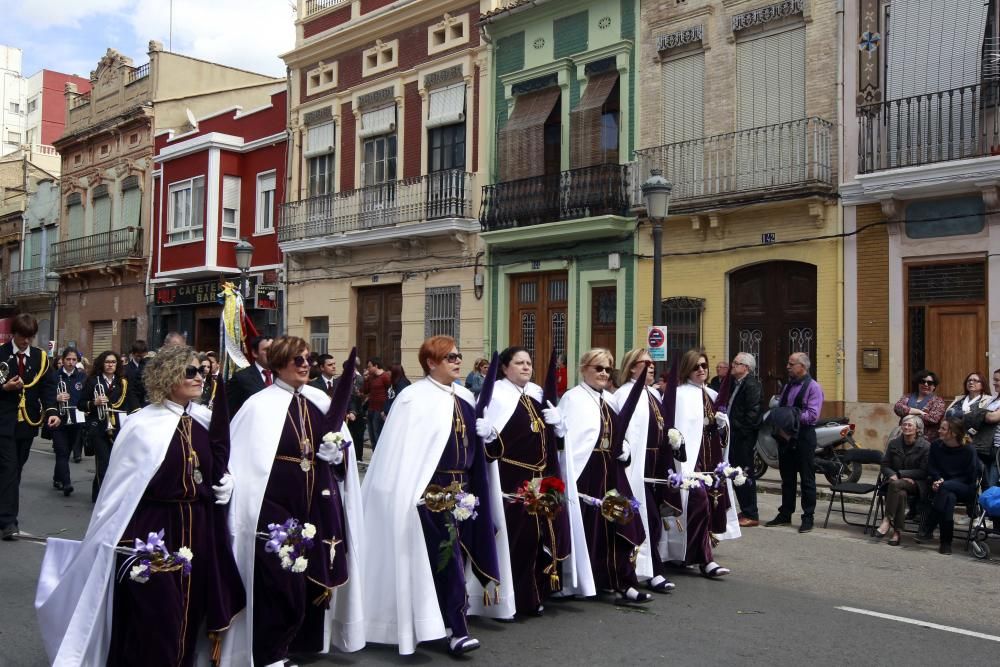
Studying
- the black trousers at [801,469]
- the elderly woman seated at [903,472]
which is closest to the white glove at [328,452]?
the black trousers at [801,469]

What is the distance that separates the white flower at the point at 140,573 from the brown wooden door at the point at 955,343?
41.1 ft

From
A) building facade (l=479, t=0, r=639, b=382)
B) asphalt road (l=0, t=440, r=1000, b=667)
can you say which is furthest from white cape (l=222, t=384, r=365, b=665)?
building facade (l=479, t=0, r=639, b=382)

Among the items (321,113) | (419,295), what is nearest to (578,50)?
(419,295)

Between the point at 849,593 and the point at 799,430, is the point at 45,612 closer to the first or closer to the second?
the point at 849,593

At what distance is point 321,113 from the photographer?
24969 mm

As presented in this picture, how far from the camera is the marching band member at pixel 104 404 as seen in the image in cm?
1140

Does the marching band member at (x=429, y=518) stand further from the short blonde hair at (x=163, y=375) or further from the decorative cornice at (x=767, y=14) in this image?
the decorative cornice at (x=767, y=14)

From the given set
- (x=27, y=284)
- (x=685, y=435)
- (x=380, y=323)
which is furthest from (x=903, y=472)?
(x=27, y=284)

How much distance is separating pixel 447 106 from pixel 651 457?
15502 mm

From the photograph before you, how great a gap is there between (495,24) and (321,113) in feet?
19.9

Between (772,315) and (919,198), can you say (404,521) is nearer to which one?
(919,198)

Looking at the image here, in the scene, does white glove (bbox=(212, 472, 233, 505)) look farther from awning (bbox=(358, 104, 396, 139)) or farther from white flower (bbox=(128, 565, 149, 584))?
awning (bbox=(358, 104, 396, 139))

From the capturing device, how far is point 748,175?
16.5 metres

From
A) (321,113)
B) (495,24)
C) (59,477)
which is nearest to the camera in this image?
(59,477)
